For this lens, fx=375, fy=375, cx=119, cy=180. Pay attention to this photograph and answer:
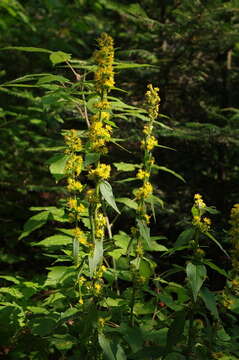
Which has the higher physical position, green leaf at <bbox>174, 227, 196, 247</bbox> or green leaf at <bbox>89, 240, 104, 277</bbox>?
green leaf at <bbox>174, 227, 196, 247</bbox>

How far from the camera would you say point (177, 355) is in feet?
5.36

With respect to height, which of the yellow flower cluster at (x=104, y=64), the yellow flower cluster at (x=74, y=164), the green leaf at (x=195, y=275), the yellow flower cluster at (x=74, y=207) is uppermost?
the yellow flower cluster at (x=104, y=64)

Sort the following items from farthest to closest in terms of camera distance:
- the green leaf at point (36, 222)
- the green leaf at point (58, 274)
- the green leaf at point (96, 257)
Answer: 1. the green leaf at point (36, 222)
2. the green leaf at point (58, 274)
3. the green leaf at point (96, 257)

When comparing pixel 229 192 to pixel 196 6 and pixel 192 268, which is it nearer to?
pixel 196 6

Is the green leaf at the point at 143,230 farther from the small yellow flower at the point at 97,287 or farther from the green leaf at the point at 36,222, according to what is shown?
the green leaf at the point at 36,222

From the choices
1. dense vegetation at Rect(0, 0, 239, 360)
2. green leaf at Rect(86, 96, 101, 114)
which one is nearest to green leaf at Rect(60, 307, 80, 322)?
dense vegetation at Rect(0, 0, 239, 360)

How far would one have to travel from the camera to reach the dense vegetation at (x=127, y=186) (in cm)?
171

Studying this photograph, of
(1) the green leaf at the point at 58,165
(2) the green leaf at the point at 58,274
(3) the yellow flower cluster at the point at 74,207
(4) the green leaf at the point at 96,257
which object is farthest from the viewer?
(2) the green leaf at the point at 58,274

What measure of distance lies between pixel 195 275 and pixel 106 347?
0.46 metres

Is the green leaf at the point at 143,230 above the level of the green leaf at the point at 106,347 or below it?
above

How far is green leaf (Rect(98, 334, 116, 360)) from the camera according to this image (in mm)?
1496

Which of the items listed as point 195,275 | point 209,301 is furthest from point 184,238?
point 209,301

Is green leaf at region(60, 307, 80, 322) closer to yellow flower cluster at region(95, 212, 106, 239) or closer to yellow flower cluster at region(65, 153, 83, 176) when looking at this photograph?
yellow flower cluster at region(95, 212, 106, 239)

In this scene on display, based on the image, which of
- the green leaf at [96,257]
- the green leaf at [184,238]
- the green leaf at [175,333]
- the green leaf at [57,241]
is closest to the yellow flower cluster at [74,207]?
the green leaf at [96,257]
